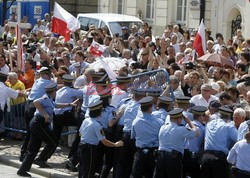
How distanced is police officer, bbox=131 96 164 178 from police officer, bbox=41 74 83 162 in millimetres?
2838

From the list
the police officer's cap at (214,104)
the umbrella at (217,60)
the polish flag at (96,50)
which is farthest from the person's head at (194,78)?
the polish flag at (96,50)

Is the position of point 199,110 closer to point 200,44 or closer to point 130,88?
point 130,88

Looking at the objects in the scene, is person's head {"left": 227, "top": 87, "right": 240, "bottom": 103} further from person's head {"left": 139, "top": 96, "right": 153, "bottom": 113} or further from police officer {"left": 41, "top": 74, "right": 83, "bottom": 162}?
police officer {"left": 41, "top": 74, "right": 83, "bottom": 162}

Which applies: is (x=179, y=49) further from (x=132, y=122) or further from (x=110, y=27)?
(x=132, y=122)

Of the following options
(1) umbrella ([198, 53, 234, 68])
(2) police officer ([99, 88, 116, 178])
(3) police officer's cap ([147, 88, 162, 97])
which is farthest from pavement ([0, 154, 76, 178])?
(1) umbrella ([198, 53, 234, 68])

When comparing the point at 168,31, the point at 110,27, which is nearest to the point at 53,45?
the point at 168,31

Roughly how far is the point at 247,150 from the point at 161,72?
144 inches

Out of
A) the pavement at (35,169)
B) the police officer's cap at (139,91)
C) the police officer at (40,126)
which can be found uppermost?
the police officer's cap at (139,91)

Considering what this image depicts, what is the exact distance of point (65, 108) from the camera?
61.5ft

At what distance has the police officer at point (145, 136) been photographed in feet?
51.8

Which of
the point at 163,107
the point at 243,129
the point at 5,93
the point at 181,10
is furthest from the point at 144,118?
the point at 181,10

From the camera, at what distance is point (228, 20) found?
115ft

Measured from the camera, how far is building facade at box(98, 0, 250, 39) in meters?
34.7

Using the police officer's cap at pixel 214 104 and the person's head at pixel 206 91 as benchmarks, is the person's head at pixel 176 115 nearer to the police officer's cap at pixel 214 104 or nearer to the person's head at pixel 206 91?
the police officer's cap at pixel 214 104
